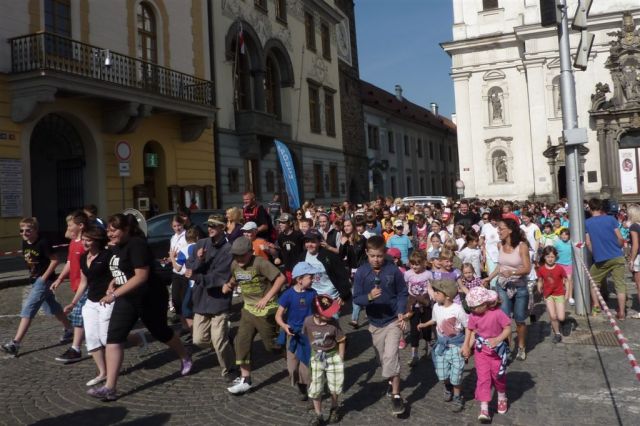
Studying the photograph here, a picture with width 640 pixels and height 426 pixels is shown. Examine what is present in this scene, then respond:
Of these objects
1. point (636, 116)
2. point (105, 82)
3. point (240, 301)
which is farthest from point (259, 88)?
point (636, 116)

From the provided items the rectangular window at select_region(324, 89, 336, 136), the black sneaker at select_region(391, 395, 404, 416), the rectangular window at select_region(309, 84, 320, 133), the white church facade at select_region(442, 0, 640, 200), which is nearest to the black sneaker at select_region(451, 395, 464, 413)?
the black sneaker at select_region(391, 395, 404, 416)

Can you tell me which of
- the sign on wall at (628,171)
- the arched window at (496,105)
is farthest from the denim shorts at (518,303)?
the arched window at (496,105)

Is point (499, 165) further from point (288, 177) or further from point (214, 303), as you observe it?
point (214, 303)

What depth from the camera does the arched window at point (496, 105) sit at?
40531mm

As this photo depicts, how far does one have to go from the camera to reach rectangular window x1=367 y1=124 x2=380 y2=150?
1720 inches

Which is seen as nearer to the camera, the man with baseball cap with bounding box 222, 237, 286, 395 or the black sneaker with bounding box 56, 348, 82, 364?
the man with baseball cap with bounding box 222, 237, 286, 395

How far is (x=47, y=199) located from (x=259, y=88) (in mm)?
10316

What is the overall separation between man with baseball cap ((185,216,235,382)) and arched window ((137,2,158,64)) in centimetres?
1469

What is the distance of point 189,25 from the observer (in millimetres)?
21719

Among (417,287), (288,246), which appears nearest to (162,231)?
(288,246)

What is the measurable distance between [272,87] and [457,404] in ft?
78.2

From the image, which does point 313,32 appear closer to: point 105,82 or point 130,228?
point 105,82

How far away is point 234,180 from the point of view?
2411 centimetres

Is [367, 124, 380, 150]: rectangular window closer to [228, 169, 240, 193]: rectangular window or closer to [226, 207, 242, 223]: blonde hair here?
[228, 169, 240, 193]: rectangular window
